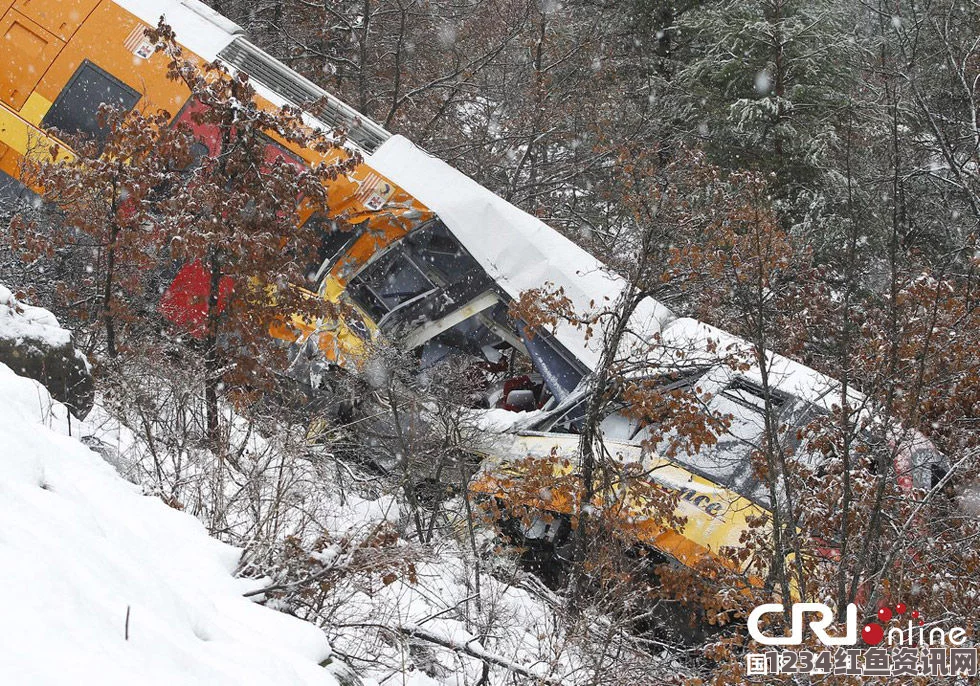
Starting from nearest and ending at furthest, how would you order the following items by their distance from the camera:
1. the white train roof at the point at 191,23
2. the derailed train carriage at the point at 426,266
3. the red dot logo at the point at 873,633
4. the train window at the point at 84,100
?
the red dot logo at the point at 873,633, the derailed train carriage at the point at 426,266, the train window at the point at 84,100, the white train roof at the point at 191,23

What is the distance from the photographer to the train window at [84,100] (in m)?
9.62

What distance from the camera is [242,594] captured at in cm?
429

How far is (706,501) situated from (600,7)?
14.1 metres

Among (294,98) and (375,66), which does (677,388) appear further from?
(375,66)

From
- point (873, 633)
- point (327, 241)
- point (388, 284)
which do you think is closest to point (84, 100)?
point (327, 241)

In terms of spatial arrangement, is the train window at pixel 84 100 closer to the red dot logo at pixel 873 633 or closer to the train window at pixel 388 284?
the train window at pixel 388 284

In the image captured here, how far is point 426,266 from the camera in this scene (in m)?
9.04

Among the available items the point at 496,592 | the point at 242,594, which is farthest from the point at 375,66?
the point at 242,594
